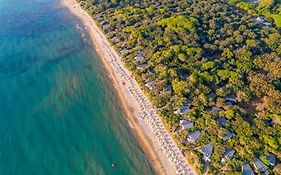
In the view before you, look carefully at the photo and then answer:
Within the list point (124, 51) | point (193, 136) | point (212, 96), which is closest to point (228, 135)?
point (193, 136)

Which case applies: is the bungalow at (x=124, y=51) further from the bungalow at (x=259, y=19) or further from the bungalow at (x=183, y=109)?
the bungalow at (x=259, y=19)

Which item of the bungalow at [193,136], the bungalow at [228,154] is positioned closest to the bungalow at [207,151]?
the bungalow at [228,154]

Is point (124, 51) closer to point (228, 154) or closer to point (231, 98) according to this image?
point (231, 98)

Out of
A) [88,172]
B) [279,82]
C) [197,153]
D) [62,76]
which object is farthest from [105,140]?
[279,82]

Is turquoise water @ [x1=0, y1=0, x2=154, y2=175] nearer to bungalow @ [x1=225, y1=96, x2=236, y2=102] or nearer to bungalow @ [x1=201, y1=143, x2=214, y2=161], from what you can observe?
bungalow @ [x1=201, y1=143, x2=214, y2=161]

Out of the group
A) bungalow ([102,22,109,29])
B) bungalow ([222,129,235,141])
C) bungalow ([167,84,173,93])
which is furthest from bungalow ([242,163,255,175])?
bungalow ([102,22,109,29])

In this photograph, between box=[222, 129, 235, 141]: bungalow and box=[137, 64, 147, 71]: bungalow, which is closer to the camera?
box=[222, 129, 235, 141]: bungalow
